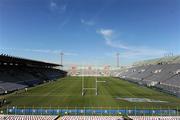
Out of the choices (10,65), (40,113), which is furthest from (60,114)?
(10,65)

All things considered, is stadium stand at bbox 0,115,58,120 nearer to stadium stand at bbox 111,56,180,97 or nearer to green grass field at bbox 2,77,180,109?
green grass field at bbox 2,77,180,109

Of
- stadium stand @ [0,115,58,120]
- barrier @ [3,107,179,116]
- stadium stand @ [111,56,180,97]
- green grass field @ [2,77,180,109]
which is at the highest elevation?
stadium stand @ [111,56,180,97]

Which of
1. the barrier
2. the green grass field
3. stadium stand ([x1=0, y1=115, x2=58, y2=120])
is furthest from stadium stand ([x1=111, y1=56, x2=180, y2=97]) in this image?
stadium stand ([x1=0, y1=115, x2=58, y2=120])

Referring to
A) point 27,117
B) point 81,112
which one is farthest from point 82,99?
point 27,117

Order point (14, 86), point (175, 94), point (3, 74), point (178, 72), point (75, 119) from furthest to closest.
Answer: point (178, 72)
point (3, 74)
point (14, 86)
point (175, 94)
point (75, 119)

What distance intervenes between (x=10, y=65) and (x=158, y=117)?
82.0 m

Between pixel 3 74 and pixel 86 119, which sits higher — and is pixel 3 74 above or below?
above

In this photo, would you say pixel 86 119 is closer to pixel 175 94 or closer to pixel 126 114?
pixel 126 114

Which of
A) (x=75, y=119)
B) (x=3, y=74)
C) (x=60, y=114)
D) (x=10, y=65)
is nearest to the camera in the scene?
(x=75, y=119)

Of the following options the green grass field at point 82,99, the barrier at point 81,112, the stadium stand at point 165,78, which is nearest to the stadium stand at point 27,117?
the barrier at point 81,112

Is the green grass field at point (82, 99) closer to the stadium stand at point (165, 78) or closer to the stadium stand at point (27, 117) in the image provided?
the stadium stand at point (27, 117)

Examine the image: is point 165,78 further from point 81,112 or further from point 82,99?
point 81,112

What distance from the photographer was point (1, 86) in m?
71.1

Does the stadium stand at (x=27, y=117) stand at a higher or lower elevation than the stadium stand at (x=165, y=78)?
lower
